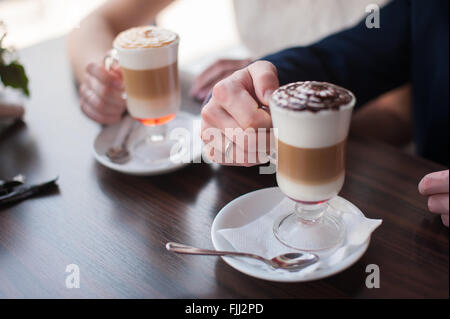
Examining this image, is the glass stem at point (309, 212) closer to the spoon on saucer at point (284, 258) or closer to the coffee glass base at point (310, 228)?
the coffee glass base at point (310, 228)

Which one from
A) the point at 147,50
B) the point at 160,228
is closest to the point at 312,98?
the point at 160,228

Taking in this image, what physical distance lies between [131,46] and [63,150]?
0.31 metres

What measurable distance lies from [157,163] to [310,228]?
1.31ft

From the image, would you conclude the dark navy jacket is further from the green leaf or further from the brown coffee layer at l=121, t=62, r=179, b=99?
the green leaf

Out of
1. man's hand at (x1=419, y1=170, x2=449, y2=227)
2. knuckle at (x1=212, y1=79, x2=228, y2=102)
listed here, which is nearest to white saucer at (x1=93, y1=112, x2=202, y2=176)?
knuckle at (x1=212, y1=79, x2=228, y2=102)

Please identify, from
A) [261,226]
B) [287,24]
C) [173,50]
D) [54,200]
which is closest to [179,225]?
[261,226]

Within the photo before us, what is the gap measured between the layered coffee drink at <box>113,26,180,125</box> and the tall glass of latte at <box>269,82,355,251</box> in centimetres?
39

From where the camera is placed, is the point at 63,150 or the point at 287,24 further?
the point at 287,24

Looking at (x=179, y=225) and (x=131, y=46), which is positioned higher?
(x=131, y=46)

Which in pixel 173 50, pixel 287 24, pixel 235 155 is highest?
pixel 173 50

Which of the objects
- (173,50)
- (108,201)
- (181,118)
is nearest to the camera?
(108,201)

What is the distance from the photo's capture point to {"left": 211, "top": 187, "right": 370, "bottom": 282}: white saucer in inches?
25.1
